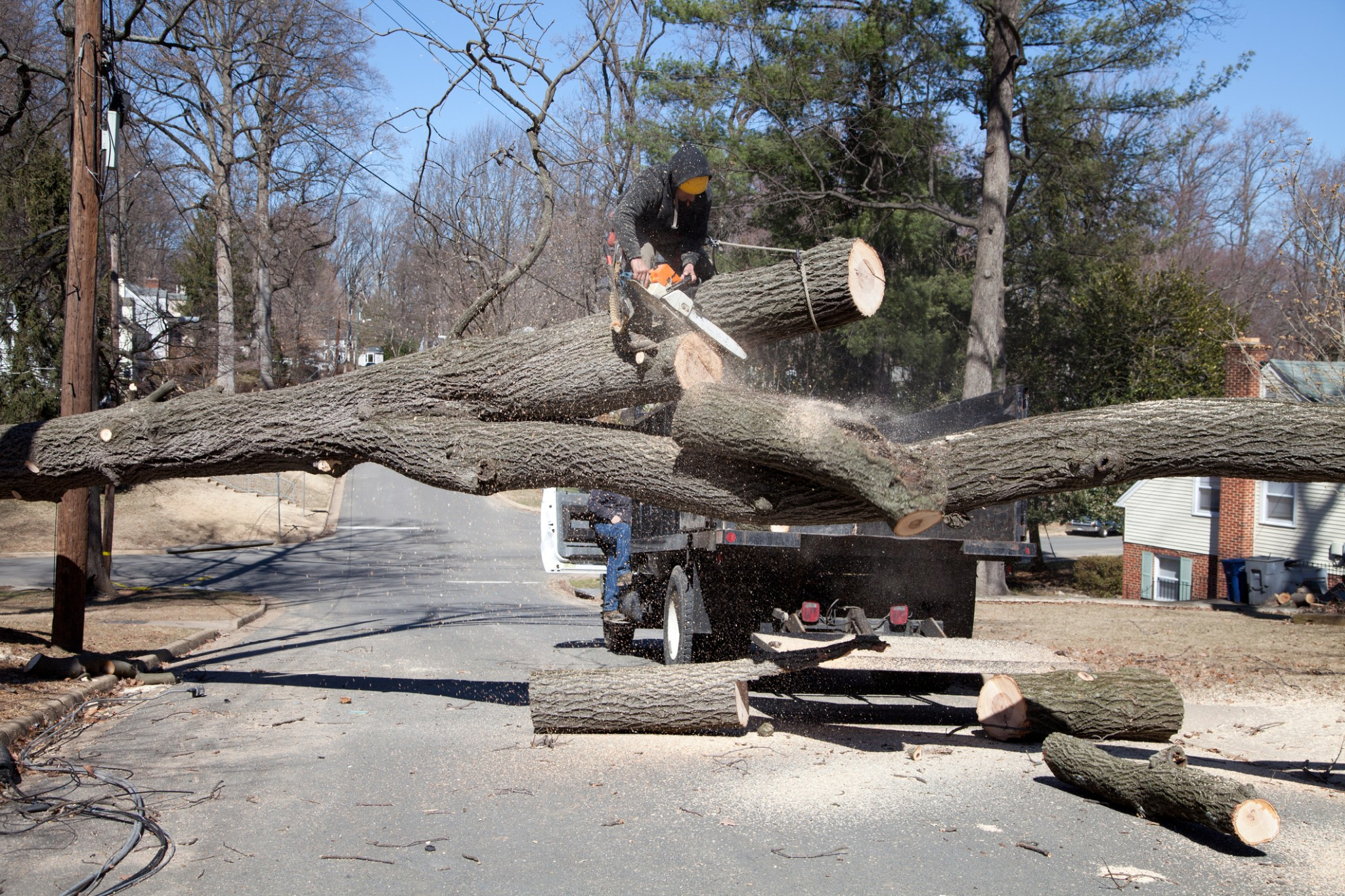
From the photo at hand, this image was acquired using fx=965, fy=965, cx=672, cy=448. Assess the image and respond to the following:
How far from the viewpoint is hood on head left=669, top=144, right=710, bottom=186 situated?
6.66m

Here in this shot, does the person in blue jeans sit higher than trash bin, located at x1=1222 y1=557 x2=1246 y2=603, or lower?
higher

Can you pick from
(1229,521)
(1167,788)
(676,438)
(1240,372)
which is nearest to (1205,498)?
(1229,521)

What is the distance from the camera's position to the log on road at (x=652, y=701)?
6.17m

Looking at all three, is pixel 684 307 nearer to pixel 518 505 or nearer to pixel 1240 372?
pixel 1240 372

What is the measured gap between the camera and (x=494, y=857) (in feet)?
13.9

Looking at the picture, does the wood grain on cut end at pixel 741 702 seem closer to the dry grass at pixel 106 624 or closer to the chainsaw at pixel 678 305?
the chainsaw at pixel 678 305

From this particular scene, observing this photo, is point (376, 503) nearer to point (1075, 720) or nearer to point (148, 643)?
point (148, 643)

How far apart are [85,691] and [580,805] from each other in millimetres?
4678

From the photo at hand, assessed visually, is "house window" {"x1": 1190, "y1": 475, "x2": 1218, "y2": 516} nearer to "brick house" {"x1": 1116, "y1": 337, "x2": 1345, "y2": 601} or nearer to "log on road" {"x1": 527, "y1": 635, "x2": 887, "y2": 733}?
"brick house" {"x1": 1116, "y1": 337, "x2": 1345, "y2": 601}

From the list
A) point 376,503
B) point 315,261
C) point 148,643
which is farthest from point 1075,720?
point 315,261

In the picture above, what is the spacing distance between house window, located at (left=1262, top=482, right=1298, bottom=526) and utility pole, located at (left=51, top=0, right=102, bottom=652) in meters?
19.2

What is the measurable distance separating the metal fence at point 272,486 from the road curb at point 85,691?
1924 cm

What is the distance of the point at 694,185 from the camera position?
6684mm

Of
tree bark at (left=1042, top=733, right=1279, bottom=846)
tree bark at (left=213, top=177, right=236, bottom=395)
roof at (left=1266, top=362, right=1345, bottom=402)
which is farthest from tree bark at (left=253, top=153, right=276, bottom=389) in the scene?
tree bark at (left=1042, top=733, right=1279, bottom=846)
